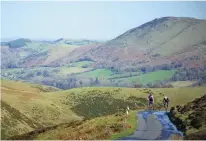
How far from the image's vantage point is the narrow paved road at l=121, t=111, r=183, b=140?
132 ft

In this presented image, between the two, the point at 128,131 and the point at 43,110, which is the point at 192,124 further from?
the point at 43,110

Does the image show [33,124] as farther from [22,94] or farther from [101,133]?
[101,133]

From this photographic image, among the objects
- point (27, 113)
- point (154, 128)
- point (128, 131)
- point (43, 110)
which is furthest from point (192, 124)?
point (43, 110)

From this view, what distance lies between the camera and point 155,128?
46000 mm

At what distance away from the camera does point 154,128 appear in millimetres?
45969

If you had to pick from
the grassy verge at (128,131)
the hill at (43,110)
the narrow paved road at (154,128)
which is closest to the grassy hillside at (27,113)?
the hill at (43,110)

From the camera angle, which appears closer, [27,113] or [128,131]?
[128,131]

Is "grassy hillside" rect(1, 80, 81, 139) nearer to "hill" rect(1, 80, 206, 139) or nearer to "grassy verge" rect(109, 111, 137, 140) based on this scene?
"hill" rect(1, 80, 206, 139)

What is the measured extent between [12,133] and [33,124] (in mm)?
18922

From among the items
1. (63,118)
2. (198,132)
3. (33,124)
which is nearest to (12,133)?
(33,124)

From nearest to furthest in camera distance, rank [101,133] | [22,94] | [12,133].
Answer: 1. [101,133]
2. [12,133]
3. [22,94]

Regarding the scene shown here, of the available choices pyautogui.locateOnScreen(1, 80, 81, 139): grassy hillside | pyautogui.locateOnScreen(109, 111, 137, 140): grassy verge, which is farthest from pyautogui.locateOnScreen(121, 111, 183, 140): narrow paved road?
pyautogui.locateOnScreen(1, 80, 81, 139): grassy hillside

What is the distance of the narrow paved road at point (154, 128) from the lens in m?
40.3

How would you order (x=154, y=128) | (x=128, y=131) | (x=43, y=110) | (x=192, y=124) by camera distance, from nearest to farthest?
1. (x=192, y=124)
2. (x=128, y=131)
3. (x=154, y=128)
4. (x=43, y=110)
